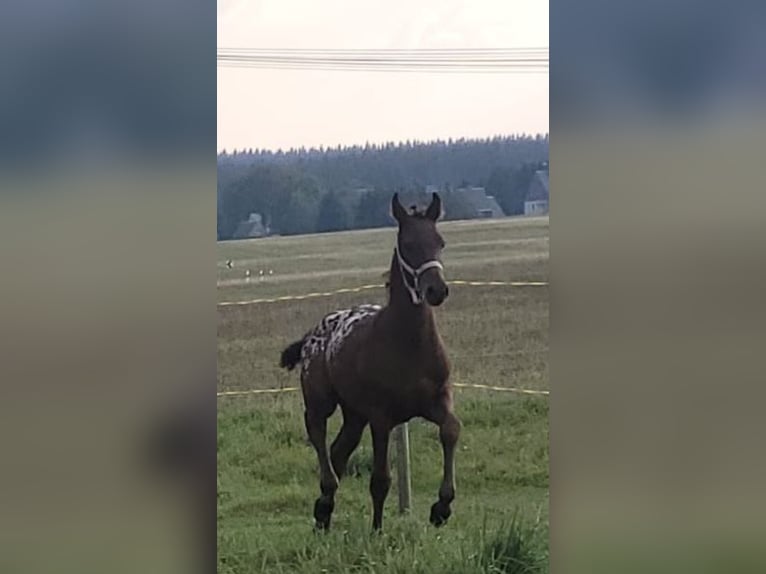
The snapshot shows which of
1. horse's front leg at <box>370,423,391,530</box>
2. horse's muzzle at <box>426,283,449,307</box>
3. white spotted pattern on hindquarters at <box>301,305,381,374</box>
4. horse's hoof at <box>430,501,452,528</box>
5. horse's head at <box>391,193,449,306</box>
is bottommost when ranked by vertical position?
horse's hoof at <box>430,501,452,528</box>

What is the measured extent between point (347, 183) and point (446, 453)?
110 centimetres

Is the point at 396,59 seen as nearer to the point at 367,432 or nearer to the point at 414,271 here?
the point at 414,271

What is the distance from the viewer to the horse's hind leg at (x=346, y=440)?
469cm

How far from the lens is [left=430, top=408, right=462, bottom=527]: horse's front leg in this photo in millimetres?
4668

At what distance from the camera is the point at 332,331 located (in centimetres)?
470

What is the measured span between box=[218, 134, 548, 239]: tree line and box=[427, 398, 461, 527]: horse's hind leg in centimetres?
75

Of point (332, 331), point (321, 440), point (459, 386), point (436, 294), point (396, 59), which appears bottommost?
point (321, 440)

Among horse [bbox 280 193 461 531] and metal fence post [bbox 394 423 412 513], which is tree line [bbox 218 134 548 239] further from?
metal fence post [bbox 394 423 412 513]
